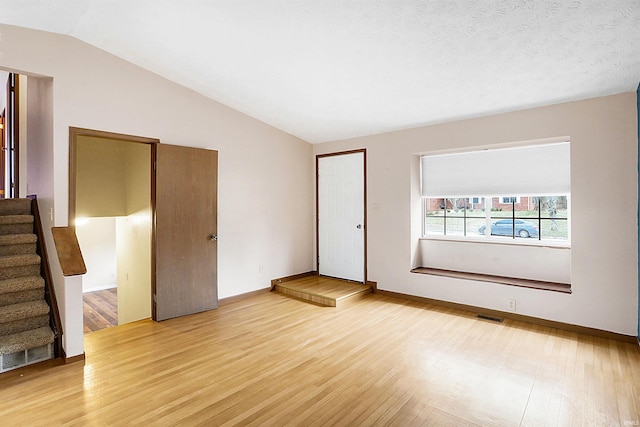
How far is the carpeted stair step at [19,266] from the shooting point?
10.4 ft

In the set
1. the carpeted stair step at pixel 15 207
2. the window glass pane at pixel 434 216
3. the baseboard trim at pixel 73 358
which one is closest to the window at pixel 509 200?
the window glass pane at pixel 434 216

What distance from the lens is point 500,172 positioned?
4.24 metres

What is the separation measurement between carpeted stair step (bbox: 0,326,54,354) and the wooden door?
42.2 inches

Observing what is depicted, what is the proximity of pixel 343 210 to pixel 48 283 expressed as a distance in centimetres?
390

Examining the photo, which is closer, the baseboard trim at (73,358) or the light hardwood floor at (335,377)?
the light hardwood floor at (335,377)

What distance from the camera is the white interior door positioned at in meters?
5.38

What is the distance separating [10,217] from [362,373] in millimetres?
3785

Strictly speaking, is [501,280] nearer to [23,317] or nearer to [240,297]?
[240,297]

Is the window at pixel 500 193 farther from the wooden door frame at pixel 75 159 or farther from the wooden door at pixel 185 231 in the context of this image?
the wooden door frame at pixel 75 159

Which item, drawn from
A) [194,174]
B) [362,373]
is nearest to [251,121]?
[194,174]

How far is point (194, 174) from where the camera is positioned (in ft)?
13.8

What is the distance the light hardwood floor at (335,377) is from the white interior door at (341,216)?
1.64 metres

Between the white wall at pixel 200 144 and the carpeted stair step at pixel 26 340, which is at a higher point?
the white wall at pixel 200 144

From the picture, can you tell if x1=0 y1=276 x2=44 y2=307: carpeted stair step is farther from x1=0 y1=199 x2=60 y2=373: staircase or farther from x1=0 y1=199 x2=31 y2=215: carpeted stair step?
x1=0 y1=199 x2=31 y2=215: carpeted stair step
